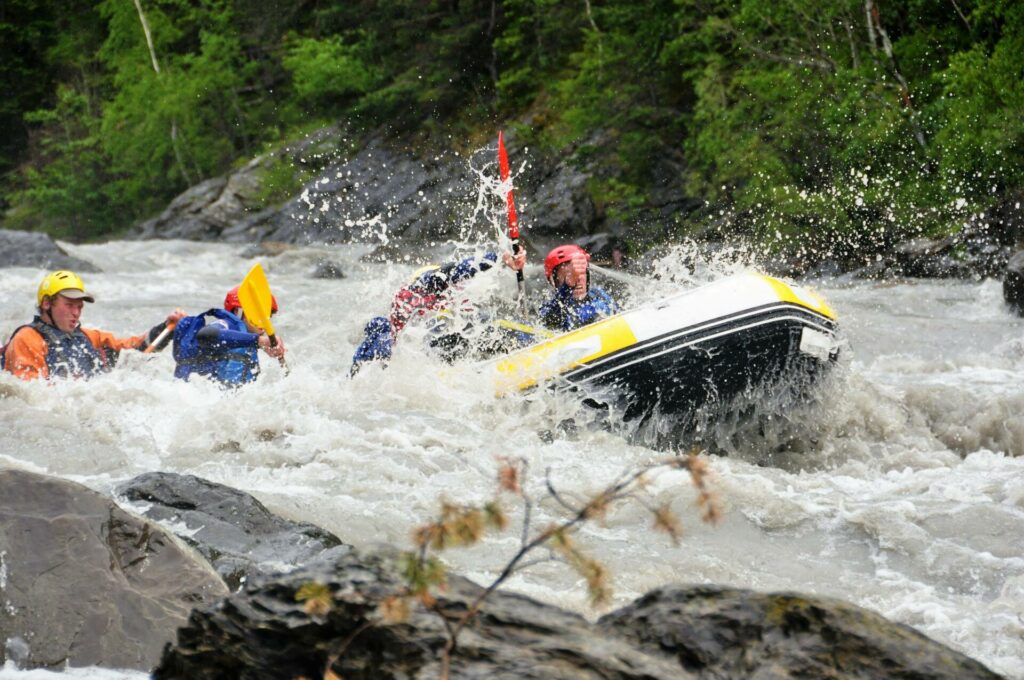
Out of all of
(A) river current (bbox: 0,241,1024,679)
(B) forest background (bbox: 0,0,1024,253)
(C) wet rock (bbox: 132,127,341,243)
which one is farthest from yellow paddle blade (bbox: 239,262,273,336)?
(C) wet rock (bbox: 132,127,341,243)

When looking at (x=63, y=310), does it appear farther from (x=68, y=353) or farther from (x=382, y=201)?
(x=382, y=201)

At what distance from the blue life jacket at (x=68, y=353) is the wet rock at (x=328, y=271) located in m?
9.54

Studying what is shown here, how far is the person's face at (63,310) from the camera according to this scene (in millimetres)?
7379

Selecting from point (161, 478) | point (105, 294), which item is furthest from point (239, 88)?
point (161, 478)

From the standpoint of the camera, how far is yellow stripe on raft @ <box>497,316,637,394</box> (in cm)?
675

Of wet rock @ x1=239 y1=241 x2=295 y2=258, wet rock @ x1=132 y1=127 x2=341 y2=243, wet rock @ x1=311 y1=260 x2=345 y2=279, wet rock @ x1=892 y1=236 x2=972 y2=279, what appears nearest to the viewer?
wet rock @ x1=892 y1=236 x2=972 y2=279

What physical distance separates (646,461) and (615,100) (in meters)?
12.4

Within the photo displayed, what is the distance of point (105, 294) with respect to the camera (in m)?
15.9

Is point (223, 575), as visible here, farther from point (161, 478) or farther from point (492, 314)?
point (492, 314)

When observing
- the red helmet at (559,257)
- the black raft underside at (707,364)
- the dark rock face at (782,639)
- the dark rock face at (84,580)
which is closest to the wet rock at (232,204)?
the red helmet at (559,257)

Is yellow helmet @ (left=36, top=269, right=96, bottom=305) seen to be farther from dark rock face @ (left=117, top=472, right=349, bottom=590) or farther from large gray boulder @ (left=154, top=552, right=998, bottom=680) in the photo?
large gray boulder @ (left=154, top=552, right=998, bottom=680)

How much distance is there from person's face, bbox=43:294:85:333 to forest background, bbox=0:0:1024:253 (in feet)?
31.1

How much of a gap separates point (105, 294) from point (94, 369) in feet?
28.6

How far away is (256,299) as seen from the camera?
25.0 ft
